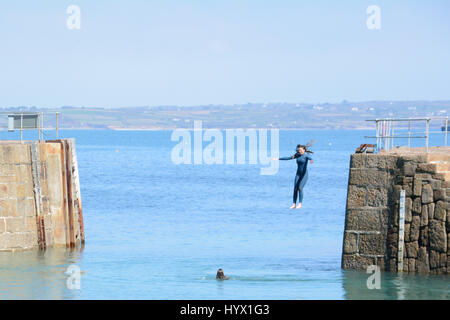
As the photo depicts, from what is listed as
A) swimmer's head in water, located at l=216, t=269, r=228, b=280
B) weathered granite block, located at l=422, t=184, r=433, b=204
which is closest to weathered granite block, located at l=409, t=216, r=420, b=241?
weathered granite block, located at l=422, t=184, r=433, b=204

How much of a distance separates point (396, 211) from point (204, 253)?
1692 centimetres

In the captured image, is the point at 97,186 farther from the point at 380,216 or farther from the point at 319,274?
the point at 380,216

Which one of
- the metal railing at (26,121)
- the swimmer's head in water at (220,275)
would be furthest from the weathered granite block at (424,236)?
the metal railing at (26,121)

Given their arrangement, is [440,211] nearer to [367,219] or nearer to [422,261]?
[422,261]

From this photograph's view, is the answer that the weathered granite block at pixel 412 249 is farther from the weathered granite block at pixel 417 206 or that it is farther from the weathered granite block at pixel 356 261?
the weathered granite block at pixel 356 261

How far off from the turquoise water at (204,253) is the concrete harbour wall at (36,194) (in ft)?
2.32

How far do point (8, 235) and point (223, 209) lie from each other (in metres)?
32.7

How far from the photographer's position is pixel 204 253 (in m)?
39.7

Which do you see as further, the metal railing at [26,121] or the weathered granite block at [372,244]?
the metal railing at [26,121]

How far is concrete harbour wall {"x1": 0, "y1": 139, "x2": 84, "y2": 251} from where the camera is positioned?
30344 mm

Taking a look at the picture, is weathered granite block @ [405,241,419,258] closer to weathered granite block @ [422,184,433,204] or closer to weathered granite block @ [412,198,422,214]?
weathered granite block @ [412,198,422,214]

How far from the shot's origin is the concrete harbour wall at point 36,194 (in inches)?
1195

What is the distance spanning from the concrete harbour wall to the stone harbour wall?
12.4 meters
